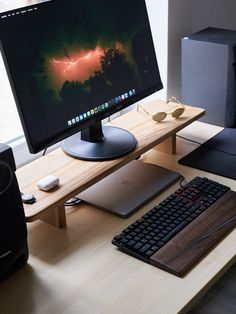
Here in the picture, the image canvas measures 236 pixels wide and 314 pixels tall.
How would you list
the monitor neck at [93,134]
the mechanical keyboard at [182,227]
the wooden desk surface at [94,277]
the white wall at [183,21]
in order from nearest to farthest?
1. the wooden desk surface at [94,277]
2. the mechanical keyboard at [182,227]
3. the monitor neck at [93,134]
4. the white wall at [183,21]

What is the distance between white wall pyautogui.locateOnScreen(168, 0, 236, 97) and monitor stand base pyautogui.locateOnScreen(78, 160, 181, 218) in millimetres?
577

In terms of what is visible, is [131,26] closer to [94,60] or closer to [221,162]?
[94,60]

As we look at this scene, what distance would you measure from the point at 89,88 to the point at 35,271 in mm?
546

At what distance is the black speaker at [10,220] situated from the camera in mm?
1174

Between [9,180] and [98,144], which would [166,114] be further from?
[9,180]

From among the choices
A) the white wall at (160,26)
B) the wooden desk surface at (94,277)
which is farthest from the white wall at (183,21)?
the wooden desk surface at (94,277)

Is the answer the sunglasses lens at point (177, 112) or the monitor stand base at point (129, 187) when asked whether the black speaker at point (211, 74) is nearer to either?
the sunglasses lens at point (177, 112)

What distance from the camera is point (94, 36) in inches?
59.3

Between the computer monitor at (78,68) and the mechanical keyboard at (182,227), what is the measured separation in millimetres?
238

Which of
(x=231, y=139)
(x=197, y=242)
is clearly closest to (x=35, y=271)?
(x=197, y=242)

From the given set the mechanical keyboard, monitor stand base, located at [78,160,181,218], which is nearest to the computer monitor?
monitor stand base, located at [78,160,181,218]

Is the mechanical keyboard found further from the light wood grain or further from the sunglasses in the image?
the sunglasses

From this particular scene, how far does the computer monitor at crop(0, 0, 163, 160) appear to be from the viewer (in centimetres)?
133

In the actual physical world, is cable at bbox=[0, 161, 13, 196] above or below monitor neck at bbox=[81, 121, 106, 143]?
above
